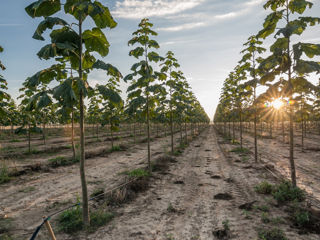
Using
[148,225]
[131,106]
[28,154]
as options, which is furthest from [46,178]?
[28,154]

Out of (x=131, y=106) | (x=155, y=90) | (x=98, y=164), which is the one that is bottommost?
(x=98, y=164)

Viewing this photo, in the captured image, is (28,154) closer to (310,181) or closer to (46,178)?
(46,178)

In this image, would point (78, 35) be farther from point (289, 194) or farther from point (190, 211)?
point (289, 194)

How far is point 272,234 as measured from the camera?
203 inches

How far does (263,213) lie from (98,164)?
1212 centimetres

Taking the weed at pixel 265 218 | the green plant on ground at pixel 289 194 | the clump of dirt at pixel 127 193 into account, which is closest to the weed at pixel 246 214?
the weed at pixel 265 218

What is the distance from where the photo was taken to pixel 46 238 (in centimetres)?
541

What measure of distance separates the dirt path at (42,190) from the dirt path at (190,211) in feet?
8.51

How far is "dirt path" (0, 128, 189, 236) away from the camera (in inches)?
270

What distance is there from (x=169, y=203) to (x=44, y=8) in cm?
763

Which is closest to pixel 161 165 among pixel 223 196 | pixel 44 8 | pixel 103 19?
pixel 223 196

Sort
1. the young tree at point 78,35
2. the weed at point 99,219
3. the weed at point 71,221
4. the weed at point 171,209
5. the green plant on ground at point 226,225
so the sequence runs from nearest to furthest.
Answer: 1. the young tree at point 78,35
2. the green plant on ground at point 226,225
3. the weed at point 71,221
4. the weed at point 99,219
5. the weed at point 171,209

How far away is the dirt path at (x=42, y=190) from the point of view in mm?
6848

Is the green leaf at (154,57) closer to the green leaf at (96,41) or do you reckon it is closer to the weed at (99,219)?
the green leaf at (96,41)
